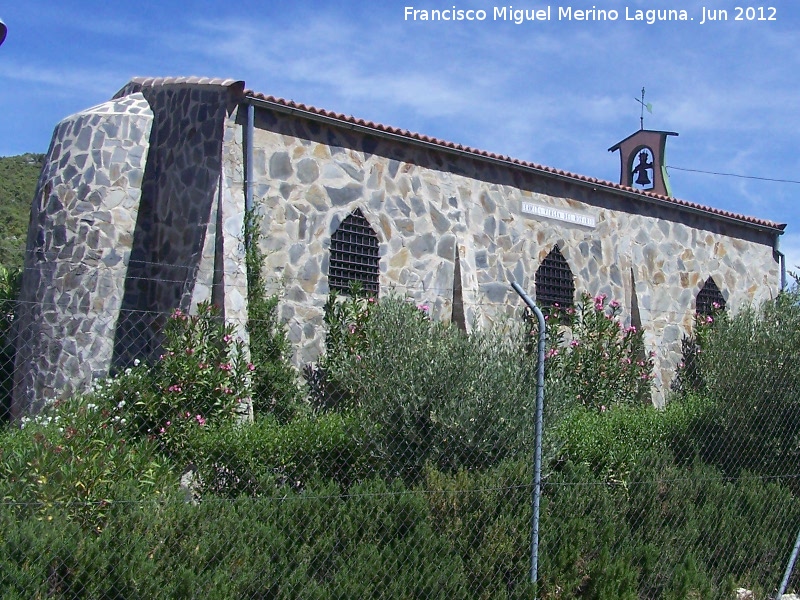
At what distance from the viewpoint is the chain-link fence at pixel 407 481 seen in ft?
17.7

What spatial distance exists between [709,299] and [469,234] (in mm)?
6582

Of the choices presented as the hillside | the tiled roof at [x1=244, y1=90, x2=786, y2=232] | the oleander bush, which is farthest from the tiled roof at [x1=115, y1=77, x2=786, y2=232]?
the hillside

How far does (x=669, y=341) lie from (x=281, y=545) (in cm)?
1245

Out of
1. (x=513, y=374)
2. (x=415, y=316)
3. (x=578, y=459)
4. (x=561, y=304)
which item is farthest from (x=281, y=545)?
(x=561, y=304)

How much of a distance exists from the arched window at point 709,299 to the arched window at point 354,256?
7.98 meters

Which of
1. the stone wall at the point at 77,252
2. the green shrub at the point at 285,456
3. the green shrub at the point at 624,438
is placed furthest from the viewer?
the stone wall at the point at 77,252

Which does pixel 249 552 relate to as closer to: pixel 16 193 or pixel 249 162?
pixel 249 162

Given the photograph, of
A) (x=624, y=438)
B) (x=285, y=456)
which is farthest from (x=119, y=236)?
(x=624, y=438)

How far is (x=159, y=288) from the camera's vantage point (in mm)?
11633

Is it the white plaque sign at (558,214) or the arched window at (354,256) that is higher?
the white plaque sign at (558,214)

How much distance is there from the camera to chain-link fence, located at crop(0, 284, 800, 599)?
5.39 m

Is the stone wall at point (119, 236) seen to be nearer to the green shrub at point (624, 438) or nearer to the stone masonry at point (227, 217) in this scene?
the stone masonry at point (227, 217)

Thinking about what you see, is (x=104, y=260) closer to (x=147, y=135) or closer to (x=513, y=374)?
(x=147, y=135)

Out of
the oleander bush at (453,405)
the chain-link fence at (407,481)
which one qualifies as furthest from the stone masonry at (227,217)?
the oleander bush at (453,405)
